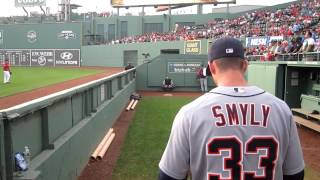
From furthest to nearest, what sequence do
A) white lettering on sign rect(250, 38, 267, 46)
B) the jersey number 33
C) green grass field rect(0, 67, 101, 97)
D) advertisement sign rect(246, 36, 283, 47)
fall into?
white lettering on sign rect(250, 38, 267, 46) < advertisement sign rect(246, 36, 283, 47) < green grass field rect(0, 67, 101, 97) < the jersey number 33

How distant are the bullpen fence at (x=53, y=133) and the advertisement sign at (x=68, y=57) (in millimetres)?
50135

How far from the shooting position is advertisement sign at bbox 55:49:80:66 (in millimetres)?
58938

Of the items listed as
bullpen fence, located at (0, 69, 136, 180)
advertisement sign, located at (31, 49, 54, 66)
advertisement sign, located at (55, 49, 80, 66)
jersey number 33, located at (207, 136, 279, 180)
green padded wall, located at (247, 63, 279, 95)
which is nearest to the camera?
jersey number 33, located at (207, 136, 279, 180)

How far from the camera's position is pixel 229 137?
232 centimetres

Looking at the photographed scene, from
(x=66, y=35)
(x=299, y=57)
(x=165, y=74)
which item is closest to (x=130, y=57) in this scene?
(x=66, y=35)

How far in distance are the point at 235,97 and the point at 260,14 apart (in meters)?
47.5

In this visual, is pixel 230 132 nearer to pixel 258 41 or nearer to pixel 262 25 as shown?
pixel 258 41

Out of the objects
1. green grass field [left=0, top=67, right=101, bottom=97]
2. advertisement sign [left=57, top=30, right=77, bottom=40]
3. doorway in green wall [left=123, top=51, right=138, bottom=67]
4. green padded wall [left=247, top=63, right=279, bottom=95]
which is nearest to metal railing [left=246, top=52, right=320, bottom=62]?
green padded wall [left=247, top=63, right=279, bottom=95]

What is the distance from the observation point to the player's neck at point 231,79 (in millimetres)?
2422

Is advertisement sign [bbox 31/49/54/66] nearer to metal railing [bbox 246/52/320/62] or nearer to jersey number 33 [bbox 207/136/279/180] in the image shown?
metal railing [bbox 246/52/320/62]

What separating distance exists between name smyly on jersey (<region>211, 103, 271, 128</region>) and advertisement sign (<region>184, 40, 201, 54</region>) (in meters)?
40.9

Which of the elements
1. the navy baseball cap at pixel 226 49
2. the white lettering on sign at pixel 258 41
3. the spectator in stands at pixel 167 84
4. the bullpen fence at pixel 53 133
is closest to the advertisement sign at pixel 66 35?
the white lettering on sign at pixel 258 41

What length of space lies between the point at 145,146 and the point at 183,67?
18.5 m

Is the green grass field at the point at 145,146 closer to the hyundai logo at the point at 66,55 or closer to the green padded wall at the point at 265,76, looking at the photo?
the green padded wall at the point at 265,76
